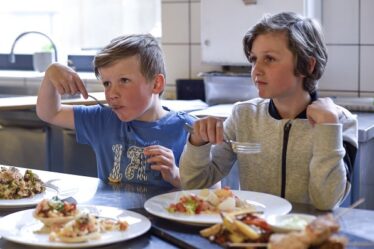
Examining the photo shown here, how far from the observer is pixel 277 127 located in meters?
1.66

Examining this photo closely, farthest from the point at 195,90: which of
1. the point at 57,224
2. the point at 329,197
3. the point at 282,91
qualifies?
the point at 57,224

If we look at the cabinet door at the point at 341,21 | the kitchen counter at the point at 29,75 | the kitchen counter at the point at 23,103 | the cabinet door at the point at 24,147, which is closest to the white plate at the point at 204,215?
the kitchen counter at the point at 23,103

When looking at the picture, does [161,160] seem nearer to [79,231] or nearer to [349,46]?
[79,231]

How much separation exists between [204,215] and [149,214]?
12 centimetres

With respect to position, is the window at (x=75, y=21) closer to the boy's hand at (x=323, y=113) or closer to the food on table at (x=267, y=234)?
the boy's hand at (x=323, y=113)

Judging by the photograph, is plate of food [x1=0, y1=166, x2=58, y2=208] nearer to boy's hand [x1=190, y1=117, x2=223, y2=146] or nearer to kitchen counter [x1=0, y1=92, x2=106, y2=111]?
boy's hand [x1=190, y1=117, x2=223, y2=146]

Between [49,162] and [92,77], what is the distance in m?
0.74

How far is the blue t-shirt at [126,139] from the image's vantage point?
178 cm

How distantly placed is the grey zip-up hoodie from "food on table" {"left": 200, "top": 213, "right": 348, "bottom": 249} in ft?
1.13

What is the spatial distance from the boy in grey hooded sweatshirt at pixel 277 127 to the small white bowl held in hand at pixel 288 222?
35 cm

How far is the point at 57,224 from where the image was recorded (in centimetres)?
124

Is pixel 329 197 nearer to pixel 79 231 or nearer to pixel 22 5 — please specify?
pixel 79 231

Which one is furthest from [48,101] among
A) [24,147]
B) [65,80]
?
[24,147]

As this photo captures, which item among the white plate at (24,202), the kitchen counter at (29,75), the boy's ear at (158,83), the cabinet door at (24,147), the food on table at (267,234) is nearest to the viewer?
the food on table at (267,234)
